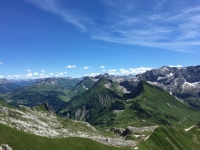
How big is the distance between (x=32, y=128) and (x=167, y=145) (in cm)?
12264

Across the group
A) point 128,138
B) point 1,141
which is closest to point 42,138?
point 1,141

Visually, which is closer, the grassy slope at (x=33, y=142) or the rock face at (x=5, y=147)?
the rock face at (x=5, y=147)

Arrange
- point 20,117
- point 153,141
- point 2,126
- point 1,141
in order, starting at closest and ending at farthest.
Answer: point 1,141
point 2,126
point 20,117
point 153,141

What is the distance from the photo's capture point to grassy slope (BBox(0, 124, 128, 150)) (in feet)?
302

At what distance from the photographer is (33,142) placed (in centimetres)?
9944

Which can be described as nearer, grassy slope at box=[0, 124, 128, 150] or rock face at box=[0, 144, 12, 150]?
rock face at box=[0, 144, 12, 150]

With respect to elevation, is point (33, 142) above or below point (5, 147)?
below

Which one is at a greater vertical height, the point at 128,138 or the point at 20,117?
the point at 20,117

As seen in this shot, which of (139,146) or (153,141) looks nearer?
(139,146)

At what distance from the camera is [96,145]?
423 feet

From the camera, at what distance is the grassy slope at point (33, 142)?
92.0 m

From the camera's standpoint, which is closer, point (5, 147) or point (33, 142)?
point (5, 147)

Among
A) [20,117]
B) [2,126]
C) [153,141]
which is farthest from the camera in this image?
[153,141]

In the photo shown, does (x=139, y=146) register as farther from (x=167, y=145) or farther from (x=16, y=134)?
(x=16, y=134)
